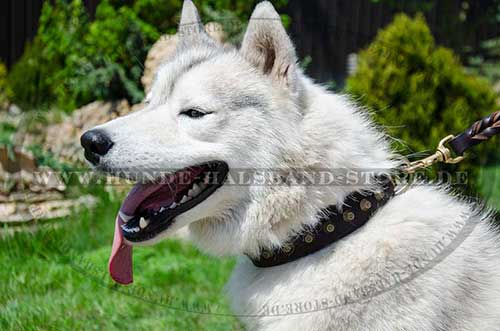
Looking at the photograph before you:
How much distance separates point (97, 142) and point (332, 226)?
0.95 m

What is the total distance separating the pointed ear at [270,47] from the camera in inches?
87.6

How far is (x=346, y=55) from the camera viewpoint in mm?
5707

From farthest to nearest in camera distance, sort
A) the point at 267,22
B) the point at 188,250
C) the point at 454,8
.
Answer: the point at 454,8 → the point at 188,250 → the point at 267,22

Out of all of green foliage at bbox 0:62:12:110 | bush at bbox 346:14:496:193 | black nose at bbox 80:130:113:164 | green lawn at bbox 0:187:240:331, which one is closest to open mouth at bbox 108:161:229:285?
black nose at bbox 80:130:113:164

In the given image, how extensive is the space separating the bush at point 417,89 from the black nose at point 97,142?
2961mm

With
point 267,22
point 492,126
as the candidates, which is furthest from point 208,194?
point 492,126

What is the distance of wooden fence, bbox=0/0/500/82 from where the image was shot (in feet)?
15.8

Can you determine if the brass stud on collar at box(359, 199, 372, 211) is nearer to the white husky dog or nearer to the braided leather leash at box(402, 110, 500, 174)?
the white husky dog

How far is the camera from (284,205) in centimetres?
222

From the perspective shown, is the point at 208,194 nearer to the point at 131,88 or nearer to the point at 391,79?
the point at 131,88

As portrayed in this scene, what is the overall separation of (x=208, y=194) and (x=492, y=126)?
3.98 feet

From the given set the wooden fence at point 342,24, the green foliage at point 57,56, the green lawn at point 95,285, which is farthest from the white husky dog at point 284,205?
the wooden fence at point 342,24

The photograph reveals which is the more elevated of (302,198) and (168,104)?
(168,104)

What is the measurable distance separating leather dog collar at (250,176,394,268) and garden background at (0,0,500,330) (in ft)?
1.74
